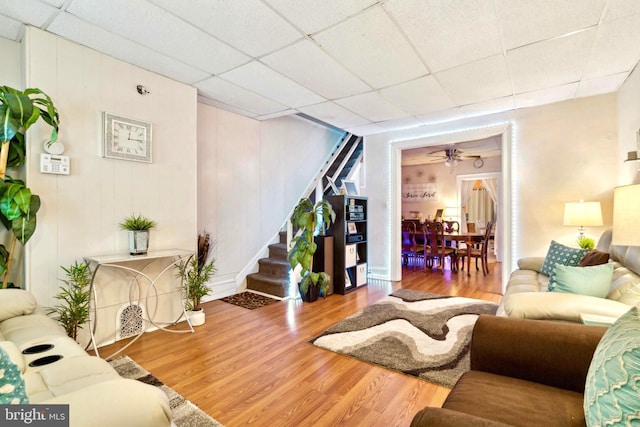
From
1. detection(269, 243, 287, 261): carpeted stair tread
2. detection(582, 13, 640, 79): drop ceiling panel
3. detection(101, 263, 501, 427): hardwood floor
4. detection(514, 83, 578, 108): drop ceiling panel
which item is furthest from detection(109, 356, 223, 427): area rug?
detection(514, 83, 578, 108): drop ceiling panel

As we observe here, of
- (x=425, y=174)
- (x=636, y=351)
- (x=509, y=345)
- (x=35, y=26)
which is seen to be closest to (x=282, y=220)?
(x=35, y=26)

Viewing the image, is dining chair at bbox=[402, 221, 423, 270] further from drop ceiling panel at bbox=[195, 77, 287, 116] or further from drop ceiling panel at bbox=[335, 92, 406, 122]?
drop ceiling panel at bbox=[195, 77, 287, 116]

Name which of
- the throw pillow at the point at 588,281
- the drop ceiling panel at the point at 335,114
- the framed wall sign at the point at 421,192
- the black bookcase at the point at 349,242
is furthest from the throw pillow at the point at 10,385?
the framed wall sign at the point at 421,192

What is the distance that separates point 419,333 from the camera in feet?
9.55

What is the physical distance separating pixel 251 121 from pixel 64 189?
8.81 ft

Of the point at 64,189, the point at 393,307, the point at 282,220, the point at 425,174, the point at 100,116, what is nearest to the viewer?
the point at 64,189

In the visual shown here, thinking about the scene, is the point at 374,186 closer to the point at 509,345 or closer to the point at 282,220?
the point at 282,220

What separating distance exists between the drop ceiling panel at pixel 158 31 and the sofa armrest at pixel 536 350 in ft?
9.11

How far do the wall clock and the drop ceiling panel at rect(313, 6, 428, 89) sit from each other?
Result: 74.1 inches

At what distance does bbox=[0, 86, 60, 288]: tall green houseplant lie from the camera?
79.9 inches

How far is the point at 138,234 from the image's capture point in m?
2.69

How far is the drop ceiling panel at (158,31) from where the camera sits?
206cm

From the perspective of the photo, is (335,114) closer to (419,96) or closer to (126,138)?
(419,96)

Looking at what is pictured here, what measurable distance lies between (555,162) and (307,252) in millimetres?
3377
